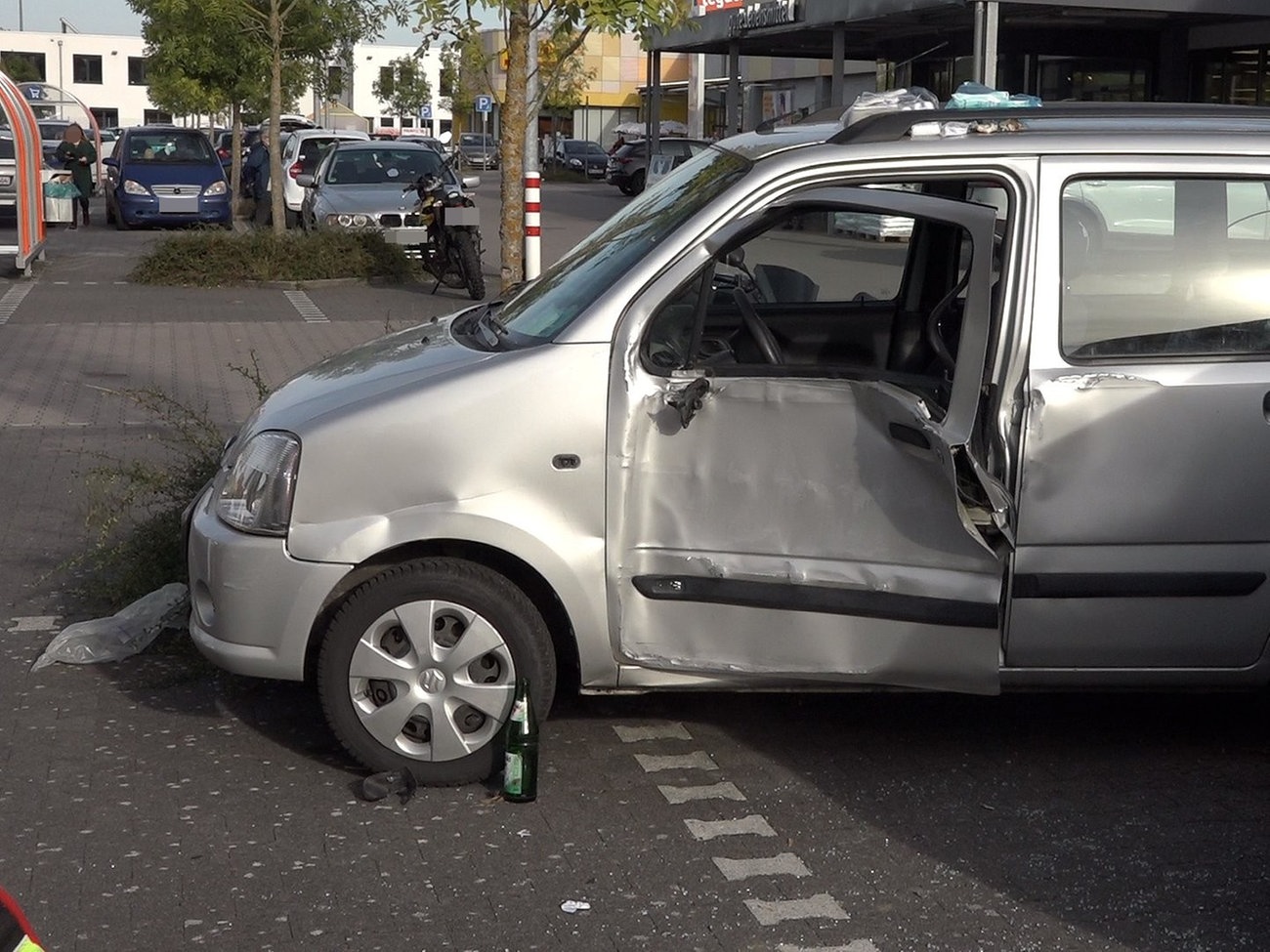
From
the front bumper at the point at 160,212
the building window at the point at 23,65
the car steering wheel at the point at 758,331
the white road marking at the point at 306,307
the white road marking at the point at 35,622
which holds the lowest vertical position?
the white road marking at the point at 35,622

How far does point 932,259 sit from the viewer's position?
6059mm

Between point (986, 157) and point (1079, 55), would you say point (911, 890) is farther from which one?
point (1079, 55)

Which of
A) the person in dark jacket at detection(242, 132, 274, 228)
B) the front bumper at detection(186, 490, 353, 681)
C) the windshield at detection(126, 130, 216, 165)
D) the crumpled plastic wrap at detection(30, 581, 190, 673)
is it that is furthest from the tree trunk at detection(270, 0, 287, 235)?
the front bumper at detection(186, 490, 353, 681)

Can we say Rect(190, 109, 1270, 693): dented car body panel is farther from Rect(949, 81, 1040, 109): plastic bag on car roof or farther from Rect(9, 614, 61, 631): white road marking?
Rect(9, 614, 61, 631): white road marking

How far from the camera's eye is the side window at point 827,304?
5016 mm

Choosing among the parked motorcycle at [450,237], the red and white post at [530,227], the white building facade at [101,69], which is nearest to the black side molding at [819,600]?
the red and white post at [530,227]

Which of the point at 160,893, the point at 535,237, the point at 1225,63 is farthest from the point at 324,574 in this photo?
the point at 1225,63

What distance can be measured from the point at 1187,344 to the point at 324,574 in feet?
8.18

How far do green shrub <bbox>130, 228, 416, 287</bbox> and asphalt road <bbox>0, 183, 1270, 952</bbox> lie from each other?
13.7m

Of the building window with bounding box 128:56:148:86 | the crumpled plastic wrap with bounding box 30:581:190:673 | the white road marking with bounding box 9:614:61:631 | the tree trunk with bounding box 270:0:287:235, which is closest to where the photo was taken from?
the crumpled plastic wrap with bounding box 30:581:190:673

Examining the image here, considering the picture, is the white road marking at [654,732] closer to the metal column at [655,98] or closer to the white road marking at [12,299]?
the white road marking at [12,299]

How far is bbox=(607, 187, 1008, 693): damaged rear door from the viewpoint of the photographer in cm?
488

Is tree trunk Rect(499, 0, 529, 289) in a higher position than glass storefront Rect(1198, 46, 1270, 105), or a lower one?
lower

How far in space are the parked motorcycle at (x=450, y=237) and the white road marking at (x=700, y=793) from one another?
14.1m
